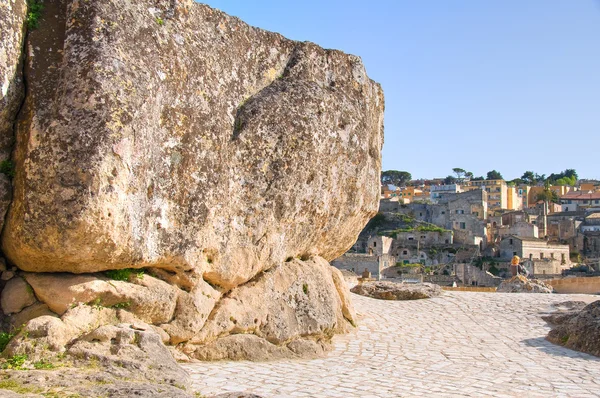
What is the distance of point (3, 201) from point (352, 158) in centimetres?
598

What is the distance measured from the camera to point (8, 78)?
8.24 meters

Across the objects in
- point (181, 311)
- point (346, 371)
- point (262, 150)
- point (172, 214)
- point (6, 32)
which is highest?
point (6, 32)

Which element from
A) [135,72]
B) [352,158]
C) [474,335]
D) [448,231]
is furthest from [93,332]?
[448,231]

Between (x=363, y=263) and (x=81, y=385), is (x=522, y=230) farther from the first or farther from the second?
(x=81, y=385)

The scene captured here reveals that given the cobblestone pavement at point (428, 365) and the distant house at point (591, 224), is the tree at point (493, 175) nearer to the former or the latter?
the distant house at point (591, 224)

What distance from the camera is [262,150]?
34.6 ft

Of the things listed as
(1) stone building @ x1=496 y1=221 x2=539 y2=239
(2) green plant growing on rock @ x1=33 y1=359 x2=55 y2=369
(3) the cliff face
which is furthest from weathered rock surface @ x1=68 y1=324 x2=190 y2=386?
(1) stone building @ x1=496 y1=221 x2=539 y2=239

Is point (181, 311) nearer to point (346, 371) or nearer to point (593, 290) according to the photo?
point (346, 371)

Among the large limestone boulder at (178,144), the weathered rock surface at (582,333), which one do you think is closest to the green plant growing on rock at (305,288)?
the large limestone boulder at (178,144)

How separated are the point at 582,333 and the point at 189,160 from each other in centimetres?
794

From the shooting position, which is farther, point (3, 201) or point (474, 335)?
point (474, 335)

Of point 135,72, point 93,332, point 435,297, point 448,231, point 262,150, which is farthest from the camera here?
point 448,231

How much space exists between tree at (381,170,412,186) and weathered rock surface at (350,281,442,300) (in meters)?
139

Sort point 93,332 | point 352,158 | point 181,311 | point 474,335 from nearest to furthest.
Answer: point 93,332, point 181,311, point 352,158, point 474,335
